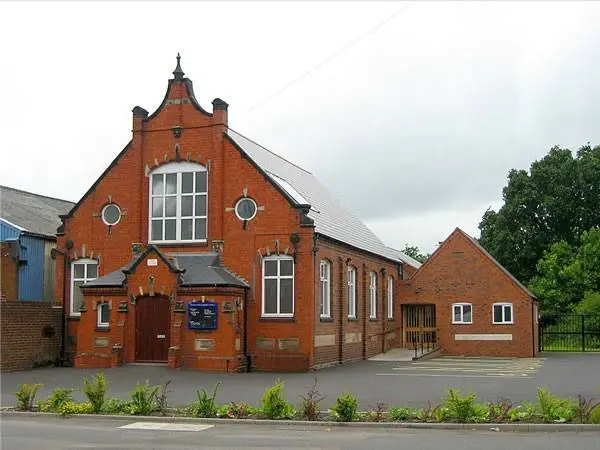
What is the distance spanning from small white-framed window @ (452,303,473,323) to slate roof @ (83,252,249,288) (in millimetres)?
14076

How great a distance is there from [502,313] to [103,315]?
18958 millimetres

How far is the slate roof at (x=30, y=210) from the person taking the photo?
3441 centimetres

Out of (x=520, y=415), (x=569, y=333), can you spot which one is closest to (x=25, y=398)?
(x=520, y=415)

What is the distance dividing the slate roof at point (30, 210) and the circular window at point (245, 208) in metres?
9.67

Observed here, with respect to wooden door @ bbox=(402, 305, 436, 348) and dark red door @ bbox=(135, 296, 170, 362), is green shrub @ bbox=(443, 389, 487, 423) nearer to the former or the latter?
dark red door @ bbox=(135, 296, 170, 362)

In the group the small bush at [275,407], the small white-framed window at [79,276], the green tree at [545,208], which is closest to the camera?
the small bush at [275,407]

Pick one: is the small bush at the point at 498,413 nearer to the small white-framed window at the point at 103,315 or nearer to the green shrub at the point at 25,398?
the green shrub at the point at 25,398

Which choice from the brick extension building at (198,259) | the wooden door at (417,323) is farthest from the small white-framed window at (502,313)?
the brick extension building at (198,259)

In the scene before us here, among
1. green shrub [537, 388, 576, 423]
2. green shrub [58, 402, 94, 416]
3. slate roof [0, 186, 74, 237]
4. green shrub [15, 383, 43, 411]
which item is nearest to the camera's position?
green shrub [537, 388, 576, 423]

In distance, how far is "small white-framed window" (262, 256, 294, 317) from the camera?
29.1 metres

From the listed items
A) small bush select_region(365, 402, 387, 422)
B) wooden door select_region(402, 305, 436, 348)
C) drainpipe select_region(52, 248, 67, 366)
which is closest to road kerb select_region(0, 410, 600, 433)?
small bush select_region(365, 402, 387, 422)

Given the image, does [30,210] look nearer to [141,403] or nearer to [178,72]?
[178,72]

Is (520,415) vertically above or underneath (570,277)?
underneath

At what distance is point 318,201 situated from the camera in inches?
1423
